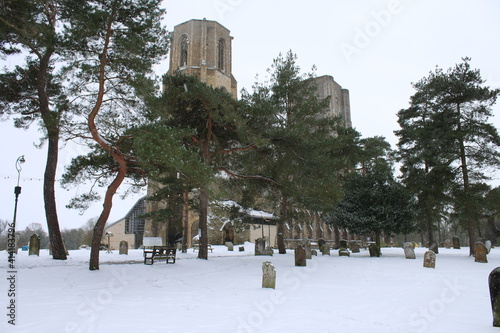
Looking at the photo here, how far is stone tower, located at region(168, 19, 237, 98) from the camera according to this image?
3909 centimetres

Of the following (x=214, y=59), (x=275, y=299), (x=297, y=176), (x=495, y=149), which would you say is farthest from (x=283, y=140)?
(x=214, y=59)

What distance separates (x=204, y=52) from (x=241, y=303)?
37371 millimetres

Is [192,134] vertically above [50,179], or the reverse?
[192,134]

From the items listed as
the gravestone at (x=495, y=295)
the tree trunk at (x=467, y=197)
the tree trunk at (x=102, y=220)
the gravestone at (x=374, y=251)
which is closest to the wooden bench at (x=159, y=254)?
the tree trunk at (x=102, y=220)

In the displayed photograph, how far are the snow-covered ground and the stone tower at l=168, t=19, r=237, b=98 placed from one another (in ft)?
106

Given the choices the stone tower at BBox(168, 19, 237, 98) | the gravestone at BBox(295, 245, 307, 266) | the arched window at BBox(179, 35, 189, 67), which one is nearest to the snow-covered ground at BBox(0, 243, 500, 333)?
the gravestone at BBox(295, 245, 307, 266)

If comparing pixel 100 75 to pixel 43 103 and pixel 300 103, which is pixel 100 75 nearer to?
pixel 43 103

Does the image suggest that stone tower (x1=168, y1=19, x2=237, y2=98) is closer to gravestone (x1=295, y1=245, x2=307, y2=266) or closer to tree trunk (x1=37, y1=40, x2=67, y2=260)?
tree trunk (x1=37, y1=40, x2=67, y2=260)

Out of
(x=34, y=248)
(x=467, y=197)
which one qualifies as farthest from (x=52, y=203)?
(x=467, y=197)

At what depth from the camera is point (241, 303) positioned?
6.24 meters

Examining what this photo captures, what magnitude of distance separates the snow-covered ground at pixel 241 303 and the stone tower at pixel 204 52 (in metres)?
32.2

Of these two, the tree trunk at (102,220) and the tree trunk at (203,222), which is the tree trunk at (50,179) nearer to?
the tree trunk at (102,220)

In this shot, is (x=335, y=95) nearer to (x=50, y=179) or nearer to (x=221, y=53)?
(x=221, y=53)

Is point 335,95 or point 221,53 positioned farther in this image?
point 335,95
